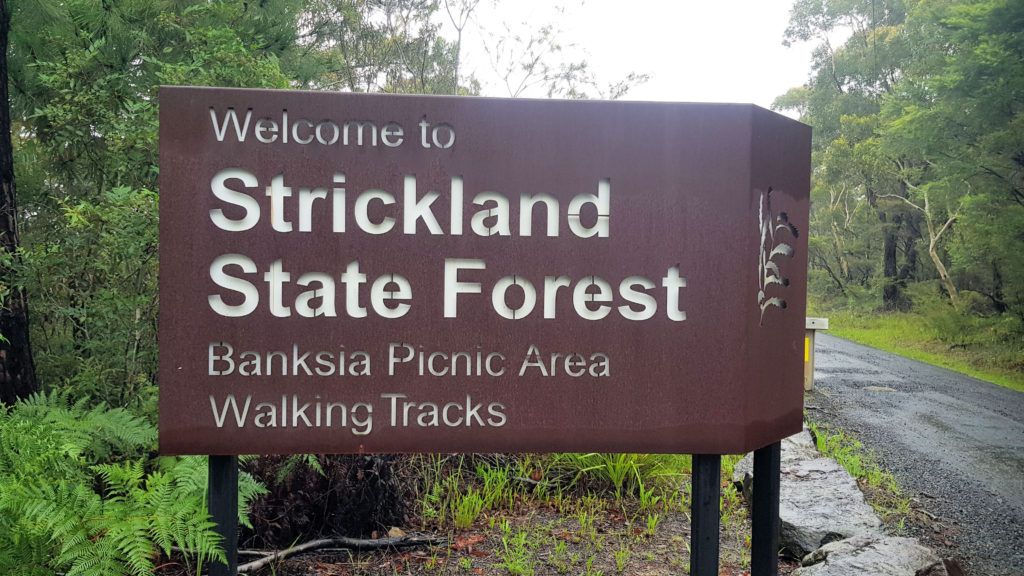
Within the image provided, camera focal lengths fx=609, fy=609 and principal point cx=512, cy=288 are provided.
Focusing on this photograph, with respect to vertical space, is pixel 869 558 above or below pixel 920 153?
below

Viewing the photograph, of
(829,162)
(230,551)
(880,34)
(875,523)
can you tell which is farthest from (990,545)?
(880,34)

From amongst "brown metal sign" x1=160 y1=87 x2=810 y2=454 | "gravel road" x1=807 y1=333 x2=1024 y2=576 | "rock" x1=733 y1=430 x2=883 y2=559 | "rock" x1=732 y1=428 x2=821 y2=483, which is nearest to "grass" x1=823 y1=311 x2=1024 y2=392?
"gravel road" x1=807 y1=333 x2=1024 y2=576

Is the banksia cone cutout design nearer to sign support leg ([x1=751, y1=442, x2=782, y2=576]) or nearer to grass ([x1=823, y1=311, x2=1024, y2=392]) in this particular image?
sign support leg ([x1=751, y1=442, x2=782, y2=576])

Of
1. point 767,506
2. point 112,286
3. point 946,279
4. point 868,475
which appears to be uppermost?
point 112,286

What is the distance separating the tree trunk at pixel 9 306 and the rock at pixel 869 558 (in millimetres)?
4652

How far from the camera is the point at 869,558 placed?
2785mm

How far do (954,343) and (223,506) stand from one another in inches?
652

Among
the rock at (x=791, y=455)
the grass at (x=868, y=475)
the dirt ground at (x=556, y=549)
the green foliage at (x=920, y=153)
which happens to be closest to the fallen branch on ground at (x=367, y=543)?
the dirt ground at (x=556, y=549)

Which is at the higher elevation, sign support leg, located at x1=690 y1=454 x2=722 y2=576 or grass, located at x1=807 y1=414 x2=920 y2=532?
sign support leg, located at x1=690 y1=454 x2=722 y2=576

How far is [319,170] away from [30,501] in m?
1.36

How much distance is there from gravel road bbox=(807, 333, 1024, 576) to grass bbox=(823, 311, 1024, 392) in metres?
1.15

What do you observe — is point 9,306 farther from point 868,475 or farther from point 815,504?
point 868,475

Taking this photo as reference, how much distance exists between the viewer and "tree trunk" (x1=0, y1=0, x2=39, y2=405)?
386 centimetres

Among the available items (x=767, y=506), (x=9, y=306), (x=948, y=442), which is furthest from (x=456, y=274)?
(x=948, y=442)
